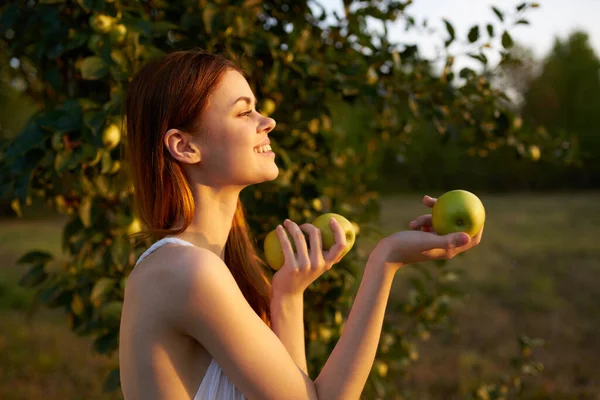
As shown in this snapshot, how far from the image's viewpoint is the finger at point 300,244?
1.15 m

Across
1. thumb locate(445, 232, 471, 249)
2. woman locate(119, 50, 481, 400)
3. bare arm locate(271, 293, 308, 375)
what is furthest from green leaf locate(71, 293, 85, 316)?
thumb locate(445, 232, 471, 249)

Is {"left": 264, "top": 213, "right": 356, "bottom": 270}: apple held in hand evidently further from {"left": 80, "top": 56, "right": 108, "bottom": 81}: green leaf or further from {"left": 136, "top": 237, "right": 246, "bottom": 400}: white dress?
{"left": 80, "top": 56, "right": 108, "bottom": 81}: green leaf

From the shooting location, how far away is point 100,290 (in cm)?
163

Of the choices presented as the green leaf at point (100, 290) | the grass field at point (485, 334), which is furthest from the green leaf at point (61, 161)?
the grass field at point (485, 334)

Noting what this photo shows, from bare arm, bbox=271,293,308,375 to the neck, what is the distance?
0.17 meters

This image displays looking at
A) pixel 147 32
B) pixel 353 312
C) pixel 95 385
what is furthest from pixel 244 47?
pixel 95 385

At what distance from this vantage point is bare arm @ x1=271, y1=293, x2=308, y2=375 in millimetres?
1289

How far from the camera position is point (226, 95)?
4.03 feet

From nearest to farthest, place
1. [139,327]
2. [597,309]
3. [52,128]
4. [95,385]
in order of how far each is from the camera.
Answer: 1. [139,327]
2. [52,128]
3. [95,385]
4. [597,309]

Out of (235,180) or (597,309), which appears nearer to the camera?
(235,180)

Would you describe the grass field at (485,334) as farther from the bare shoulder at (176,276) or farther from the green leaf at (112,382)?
the bare shoulder at (176,276)

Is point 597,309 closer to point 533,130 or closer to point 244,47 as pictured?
point 533,130

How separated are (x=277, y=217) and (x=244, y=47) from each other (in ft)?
1.65

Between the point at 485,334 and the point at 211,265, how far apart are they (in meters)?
4.32
